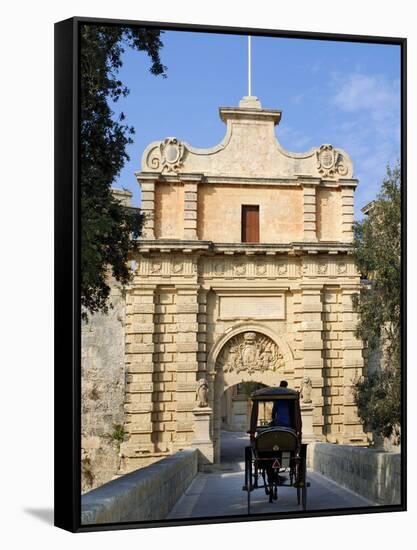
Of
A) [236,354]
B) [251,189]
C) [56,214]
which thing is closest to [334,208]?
[251,189]

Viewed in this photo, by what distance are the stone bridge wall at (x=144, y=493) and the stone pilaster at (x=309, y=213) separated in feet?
8.78

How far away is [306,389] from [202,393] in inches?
44.7

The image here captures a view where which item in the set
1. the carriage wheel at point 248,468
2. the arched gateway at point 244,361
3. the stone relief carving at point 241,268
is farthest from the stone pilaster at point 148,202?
the carriage wheel at point 248,468

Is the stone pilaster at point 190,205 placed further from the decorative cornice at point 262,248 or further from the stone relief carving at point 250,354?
the stone relief carving at point 250,354

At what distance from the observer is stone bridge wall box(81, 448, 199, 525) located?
7883 millimetres

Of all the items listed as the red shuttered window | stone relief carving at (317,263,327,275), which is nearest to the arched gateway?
stone relief carving at (317,263,327,275)

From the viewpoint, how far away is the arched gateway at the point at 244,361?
10.2m

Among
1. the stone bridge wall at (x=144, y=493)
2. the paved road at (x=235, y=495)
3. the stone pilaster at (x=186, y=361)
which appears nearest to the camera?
the stone bridge wall at (x=144, y=493)

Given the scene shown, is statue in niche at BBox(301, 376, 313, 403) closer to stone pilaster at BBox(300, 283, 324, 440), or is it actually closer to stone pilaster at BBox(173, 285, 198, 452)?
stone pilaster at BBox(300, 283, 324, 440)

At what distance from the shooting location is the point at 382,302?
10141 millimetres

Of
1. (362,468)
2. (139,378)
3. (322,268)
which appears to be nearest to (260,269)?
(322,268)

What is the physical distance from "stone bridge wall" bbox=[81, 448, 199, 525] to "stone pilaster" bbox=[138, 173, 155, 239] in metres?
2.38

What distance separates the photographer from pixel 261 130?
9.98 m

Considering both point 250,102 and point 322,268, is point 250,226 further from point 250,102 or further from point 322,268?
point 250,102
